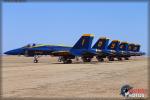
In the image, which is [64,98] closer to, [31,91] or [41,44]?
[31,91]

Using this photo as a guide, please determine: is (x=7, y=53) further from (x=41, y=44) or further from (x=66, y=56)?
(x=66, y=56)

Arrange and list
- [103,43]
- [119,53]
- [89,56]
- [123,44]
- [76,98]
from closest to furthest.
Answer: [76,98], [89,56], [103,43], [119,53], [123,44]

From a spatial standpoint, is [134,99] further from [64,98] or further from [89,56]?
[89,56]

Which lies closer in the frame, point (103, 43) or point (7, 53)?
point (7, 53)

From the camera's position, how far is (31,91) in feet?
50.9

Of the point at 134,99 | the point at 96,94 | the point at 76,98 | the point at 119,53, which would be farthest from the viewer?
the point at 119,53

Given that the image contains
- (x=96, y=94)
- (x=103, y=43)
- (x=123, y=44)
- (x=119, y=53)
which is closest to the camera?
(x=96, y=94)

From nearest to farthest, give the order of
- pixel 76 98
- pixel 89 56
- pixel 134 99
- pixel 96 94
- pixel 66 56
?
pixel 134 99 → pixel 76 98 → pixel 96 94 → pixel 66 56 → pixel 89 56

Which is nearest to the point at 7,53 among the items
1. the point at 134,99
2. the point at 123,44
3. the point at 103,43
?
the point at 103,43

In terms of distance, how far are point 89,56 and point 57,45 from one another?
5.48m

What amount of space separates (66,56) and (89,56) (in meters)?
5.23

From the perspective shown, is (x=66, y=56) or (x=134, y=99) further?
(x=66, y=56)

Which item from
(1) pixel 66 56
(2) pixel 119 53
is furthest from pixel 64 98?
(2) pixel 119 53

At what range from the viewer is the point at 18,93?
48.8ft
